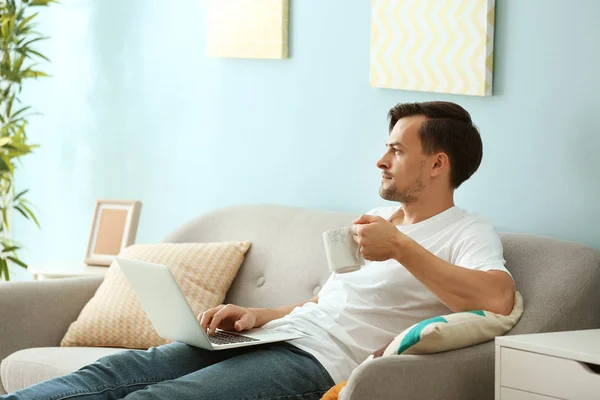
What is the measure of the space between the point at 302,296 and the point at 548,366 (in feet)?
3.20

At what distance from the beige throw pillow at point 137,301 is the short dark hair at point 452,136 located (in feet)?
2.70

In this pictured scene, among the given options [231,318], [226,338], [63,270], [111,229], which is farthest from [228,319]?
[111,229]

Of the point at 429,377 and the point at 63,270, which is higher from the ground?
the point at 429,377

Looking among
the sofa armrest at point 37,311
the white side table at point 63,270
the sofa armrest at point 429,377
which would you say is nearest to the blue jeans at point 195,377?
the sofa armrest at point 429,377

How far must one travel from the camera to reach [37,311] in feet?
9.66

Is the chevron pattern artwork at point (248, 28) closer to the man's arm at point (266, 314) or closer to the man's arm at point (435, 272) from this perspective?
the man's arm at point (266, 314)

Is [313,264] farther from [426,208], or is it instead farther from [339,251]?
[339,251]

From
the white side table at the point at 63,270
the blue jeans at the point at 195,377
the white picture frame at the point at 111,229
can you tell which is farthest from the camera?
the white picture frame at the point at 111,229

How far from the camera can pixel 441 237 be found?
7.67 ft

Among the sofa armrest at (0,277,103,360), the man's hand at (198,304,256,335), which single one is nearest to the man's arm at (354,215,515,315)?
the man's hand at (198,304,256,335)

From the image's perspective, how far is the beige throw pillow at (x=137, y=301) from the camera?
2.87 m

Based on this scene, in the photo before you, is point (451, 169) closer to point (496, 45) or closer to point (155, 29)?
point (496, 45)

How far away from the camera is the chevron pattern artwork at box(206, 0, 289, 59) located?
3283 millimetres

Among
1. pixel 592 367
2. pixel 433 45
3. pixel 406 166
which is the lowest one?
pixel 592 367
